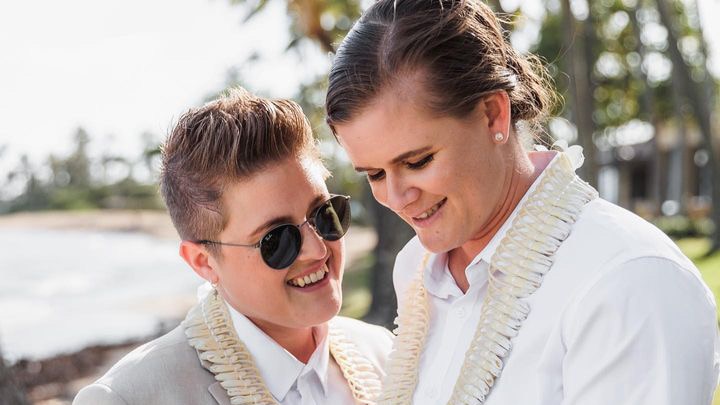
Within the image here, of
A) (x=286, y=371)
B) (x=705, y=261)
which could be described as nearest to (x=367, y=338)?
(x=286, y=371)

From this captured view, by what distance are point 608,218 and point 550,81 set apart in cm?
85

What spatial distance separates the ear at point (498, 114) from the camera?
2545 millimetres

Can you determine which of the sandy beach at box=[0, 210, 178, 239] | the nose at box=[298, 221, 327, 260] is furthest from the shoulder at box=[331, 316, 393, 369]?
the sandy beach at box=[0, 210, 178, 239]

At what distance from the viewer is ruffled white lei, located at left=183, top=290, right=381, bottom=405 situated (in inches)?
121

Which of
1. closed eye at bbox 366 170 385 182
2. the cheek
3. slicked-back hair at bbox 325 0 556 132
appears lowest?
the cheek

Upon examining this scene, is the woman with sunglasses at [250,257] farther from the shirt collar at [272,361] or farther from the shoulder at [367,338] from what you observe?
the shoulder at [367,338]

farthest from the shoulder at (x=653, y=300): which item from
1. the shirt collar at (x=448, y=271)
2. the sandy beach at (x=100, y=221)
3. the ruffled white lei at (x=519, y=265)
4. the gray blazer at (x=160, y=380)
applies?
the sandy beach at (x=100, y=221)

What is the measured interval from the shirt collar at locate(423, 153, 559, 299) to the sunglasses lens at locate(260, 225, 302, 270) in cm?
49

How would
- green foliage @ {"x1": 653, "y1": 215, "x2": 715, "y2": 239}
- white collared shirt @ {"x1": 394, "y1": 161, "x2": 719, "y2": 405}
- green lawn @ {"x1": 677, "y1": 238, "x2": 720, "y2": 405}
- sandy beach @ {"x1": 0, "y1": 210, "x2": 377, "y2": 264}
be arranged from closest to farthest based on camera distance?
white collared shirt @ {"x1": 394, "y1": 161, "x2": 719, "y2": 405}
green lawn @ {"x1": 677, "y1": 238, "x2": 720, "y2": 405}
green foliage @ {"x1": 653, "y1": 215, "x2": 715, "y2": 239}
sandy beach @ {"x1": 0, "y1": 210, "x2": 377, "y2": 264}

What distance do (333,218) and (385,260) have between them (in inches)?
375

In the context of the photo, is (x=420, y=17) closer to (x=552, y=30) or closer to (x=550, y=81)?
(x=550, y=81)

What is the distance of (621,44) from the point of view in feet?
113

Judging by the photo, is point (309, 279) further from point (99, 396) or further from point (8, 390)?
point (8, 390)

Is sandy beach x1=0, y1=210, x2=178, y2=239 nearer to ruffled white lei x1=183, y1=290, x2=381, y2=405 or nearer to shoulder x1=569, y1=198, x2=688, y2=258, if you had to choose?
ruffled white lei x1=183, y1=290, x2=381, y2=405
